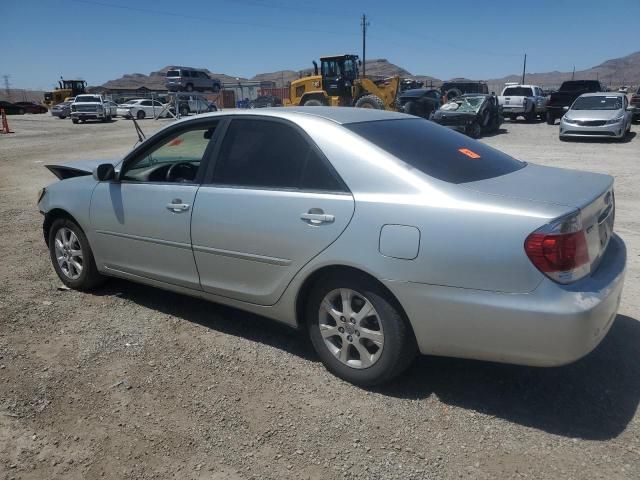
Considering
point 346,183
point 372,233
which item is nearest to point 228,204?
point 346,183

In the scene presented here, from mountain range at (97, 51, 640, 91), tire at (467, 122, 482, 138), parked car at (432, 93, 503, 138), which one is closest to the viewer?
parked car at (432, 93, 503, 138)

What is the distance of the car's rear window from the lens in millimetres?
3068

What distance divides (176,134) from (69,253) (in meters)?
1.61

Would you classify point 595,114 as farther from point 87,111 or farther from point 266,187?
point 87,111

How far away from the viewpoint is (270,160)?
3457mm

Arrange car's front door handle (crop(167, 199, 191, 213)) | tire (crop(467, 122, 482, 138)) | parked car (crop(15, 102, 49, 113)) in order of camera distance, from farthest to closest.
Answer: parked car (crop(15, 102, 49, 113)) → tire (crop(467, 122, 482, 138)) → car's front door handle (crop(167, 199, 191, 213))

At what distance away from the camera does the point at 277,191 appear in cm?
332

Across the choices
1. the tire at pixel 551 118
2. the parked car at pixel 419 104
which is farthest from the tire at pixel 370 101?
the tire at pixel 551 118

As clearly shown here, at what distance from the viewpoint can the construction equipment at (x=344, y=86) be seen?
78.1ft

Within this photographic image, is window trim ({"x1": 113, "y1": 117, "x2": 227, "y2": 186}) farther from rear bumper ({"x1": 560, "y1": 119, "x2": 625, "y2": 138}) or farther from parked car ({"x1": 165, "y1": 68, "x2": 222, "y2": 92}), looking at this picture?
parked car ({"x1": 165, "y1": 68, "x2": 222, "y2": 92})

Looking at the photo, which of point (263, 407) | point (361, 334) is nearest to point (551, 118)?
point (361, 334)

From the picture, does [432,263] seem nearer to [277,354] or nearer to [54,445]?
[277,354]

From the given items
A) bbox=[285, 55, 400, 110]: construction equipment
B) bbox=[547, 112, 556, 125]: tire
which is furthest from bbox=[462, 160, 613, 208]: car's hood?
bbox=[547, 112, 556, 125]: tire

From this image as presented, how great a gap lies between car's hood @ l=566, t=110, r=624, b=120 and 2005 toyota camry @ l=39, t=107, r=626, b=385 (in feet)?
50.8
